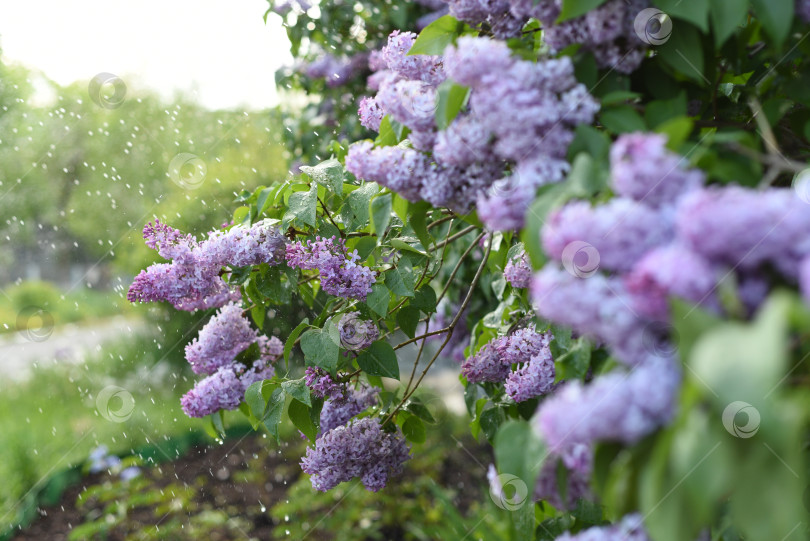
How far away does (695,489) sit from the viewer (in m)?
0.52

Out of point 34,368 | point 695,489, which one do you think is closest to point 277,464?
point 34,368

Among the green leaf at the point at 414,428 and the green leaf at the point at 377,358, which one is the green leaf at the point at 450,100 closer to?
the green leaf at the point at 377,358

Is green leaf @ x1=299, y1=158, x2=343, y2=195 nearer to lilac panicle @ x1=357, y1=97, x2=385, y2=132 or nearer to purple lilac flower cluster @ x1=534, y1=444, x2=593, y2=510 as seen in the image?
lilac panicle @ x1=357, y1=97, x2=385, y2=132

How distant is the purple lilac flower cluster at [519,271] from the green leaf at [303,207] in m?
0.40

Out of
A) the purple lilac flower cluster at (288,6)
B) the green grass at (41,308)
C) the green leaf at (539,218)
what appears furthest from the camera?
the green grass at (41,308)

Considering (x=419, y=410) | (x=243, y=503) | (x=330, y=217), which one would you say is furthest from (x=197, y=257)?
(x=243, y=503)

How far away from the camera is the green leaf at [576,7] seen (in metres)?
0.75

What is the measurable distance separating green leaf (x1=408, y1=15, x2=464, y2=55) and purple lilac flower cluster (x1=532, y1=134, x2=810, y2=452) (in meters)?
0.48

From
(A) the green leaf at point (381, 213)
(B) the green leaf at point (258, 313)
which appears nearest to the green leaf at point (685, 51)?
(A) the green leaf at point (381, 213)

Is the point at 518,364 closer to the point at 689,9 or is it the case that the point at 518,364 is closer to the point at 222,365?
the point at 222,365

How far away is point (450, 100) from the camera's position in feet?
2.72

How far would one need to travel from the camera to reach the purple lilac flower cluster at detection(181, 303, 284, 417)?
1.46 meters

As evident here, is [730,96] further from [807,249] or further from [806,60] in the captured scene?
[807,249]

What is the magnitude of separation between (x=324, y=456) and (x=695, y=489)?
36.2 inches
